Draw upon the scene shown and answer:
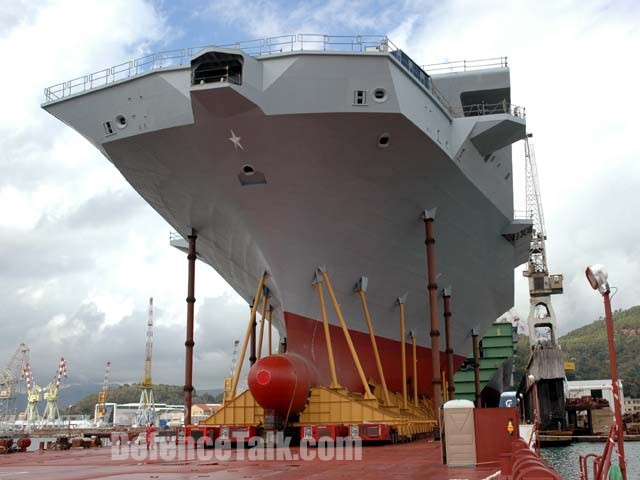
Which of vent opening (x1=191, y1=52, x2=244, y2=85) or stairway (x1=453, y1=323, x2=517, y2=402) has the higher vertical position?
vent opening (x1=191, y1=52, x2=244, y2=85)

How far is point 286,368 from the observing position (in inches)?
588

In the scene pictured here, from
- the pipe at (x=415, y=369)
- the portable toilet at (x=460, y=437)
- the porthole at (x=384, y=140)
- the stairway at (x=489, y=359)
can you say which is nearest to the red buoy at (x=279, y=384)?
the porthole at (x=384, y=140)

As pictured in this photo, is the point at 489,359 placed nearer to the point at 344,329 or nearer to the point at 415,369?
the point at 415,369

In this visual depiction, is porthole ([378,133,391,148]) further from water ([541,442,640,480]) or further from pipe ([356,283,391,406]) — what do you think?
water ([541,442,640,480])

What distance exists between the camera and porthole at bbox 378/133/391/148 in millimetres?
14844

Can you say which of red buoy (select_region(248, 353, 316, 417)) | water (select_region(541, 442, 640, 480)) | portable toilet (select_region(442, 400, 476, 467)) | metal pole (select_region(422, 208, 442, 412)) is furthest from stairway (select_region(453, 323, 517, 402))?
portable toilet (select_region(442, 400, 476, 467))

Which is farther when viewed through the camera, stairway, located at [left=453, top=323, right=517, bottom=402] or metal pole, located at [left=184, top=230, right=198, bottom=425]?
stairway, located at [left=453, top=323, right=517, bottom=402]

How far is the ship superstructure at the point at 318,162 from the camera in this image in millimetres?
14195

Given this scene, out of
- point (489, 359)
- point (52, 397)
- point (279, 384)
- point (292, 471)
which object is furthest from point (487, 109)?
point (52, 397)

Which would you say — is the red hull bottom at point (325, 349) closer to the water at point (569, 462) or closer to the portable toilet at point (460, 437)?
the water at point (569, 462)

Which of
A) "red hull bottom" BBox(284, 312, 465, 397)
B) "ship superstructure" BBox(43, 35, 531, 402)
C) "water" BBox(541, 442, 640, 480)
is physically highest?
"ship superstructure" BBox(43, 35, 531, 402)

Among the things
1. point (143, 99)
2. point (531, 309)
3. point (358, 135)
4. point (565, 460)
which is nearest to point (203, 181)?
point (143, 99)

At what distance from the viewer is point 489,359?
39.8 metres

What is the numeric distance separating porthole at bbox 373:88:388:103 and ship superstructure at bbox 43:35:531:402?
1.9 inches
